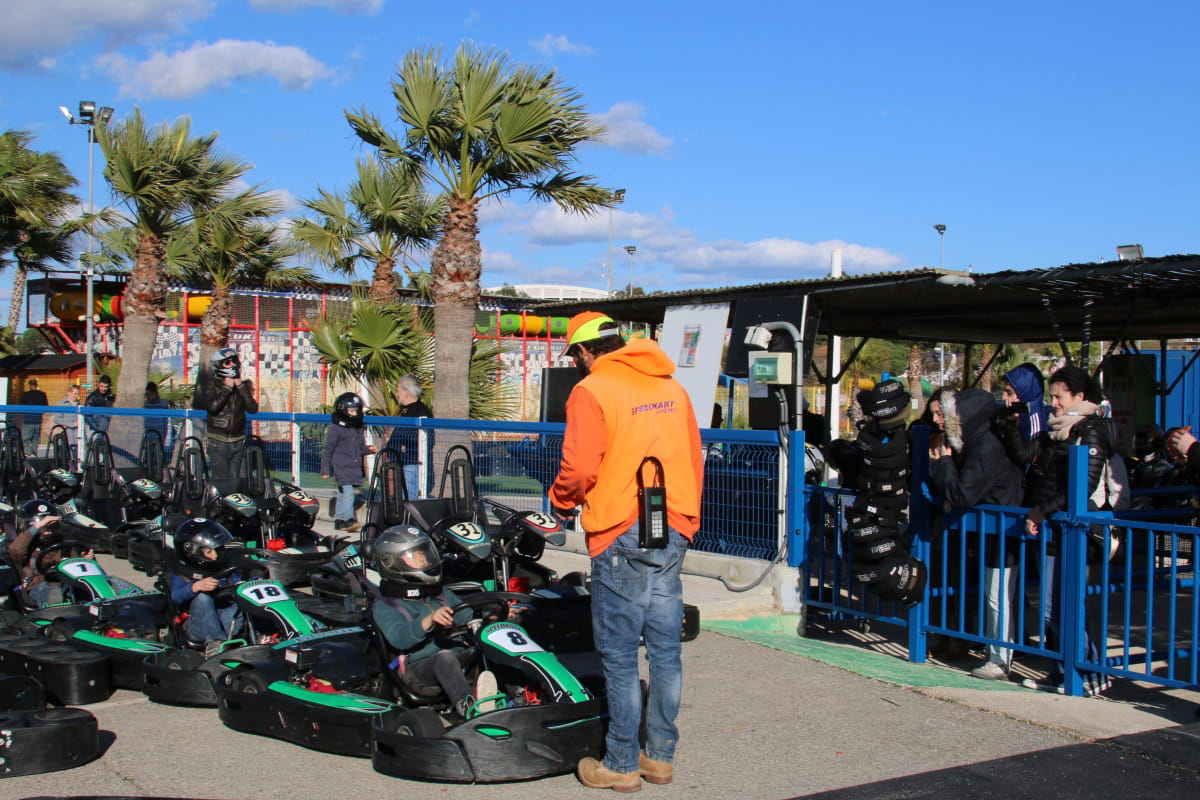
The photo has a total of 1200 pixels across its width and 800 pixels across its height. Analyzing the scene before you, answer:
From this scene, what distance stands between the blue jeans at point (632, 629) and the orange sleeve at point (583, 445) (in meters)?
0.29

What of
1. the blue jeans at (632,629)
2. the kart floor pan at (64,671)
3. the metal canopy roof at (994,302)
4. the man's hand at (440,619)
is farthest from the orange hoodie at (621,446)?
the metal canopy roof at (994,302)

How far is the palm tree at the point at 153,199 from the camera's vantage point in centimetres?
1858

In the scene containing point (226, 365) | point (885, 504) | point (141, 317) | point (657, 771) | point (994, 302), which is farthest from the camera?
point (141, 317)

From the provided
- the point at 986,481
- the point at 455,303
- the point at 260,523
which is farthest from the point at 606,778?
the point at 455,303

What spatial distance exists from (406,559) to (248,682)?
1008 millimetres

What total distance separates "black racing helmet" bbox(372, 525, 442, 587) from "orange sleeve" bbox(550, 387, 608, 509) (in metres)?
1.16

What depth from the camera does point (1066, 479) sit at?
623cm

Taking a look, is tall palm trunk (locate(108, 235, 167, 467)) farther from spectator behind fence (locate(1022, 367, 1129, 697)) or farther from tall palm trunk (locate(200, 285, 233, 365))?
spectator behind fence (locate(1022, 367, 1129, 697))

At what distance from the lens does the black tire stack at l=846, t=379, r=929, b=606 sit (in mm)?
6637

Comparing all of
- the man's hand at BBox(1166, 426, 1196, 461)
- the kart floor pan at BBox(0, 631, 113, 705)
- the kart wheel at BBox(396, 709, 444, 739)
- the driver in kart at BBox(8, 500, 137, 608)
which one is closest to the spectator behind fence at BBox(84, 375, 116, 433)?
the driver in kart at BBox(8, 500, 137, 608)

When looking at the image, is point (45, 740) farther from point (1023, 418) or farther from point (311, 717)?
point (1023, 418)

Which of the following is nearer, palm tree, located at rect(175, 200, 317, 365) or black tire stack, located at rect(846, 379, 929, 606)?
black tire stack, located at rect(846, 379, 929, 606)

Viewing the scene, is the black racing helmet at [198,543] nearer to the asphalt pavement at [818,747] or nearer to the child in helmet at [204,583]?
the child in helmet at [204,583]

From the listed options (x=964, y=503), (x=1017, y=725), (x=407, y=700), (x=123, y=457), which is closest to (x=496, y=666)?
(x=407, y=700)
